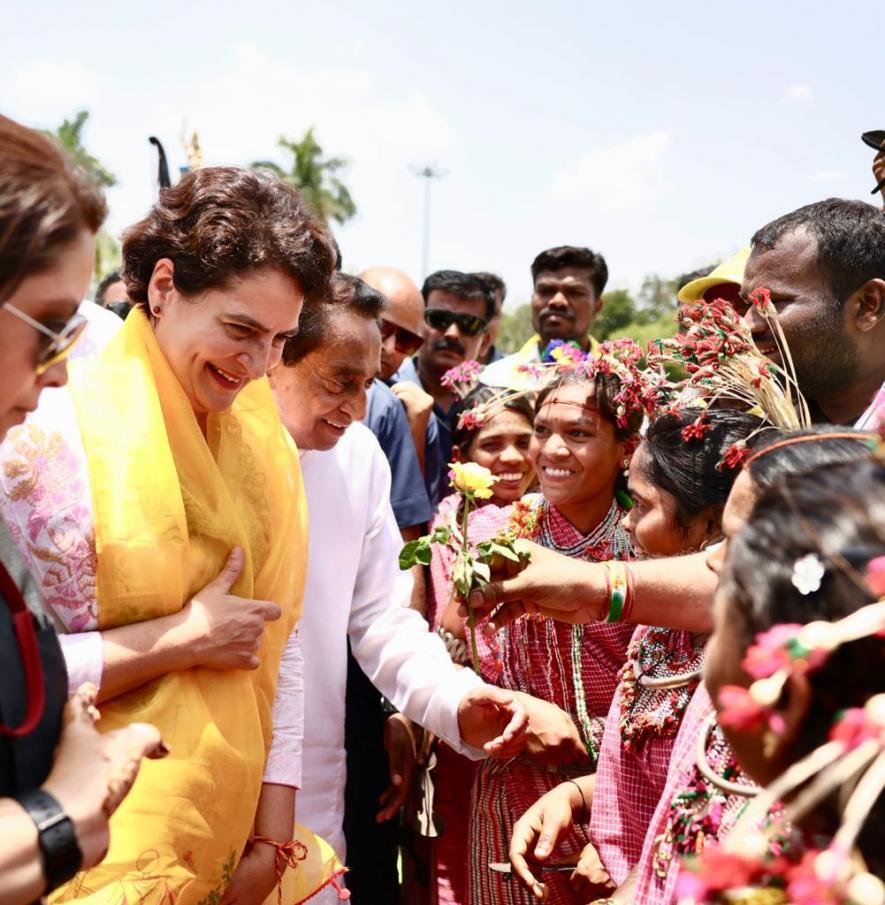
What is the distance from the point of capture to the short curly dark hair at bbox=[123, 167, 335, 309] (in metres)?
2.55

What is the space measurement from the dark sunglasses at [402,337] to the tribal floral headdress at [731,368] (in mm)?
3248

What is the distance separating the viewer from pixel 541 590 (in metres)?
2.79

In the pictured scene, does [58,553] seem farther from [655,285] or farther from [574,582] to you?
[655,285]

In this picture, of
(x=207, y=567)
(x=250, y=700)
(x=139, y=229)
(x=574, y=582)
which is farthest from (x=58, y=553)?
(x=574, y=582)

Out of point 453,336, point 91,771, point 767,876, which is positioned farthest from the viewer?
point 453,336

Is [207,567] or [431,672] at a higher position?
[207,567]

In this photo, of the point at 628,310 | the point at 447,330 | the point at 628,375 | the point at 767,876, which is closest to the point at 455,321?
the point at 447,330

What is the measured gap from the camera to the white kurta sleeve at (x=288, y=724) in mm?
2756

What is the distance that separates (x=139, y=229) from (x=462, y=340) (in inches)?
167

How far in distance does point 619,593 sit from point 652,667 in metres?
0.26

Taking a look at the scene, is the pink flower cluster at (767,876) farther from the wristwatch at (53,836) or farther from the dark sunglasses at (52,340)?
the dark sunglasses at (52,340)

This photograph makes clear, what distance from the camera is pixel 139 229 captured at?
104 inches

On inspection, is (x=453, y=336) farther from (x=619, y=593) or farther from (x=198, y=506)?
(x=198, y=506)

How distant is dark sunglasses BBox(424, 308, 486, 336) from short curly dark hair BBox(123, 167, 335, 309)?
13.3ft
